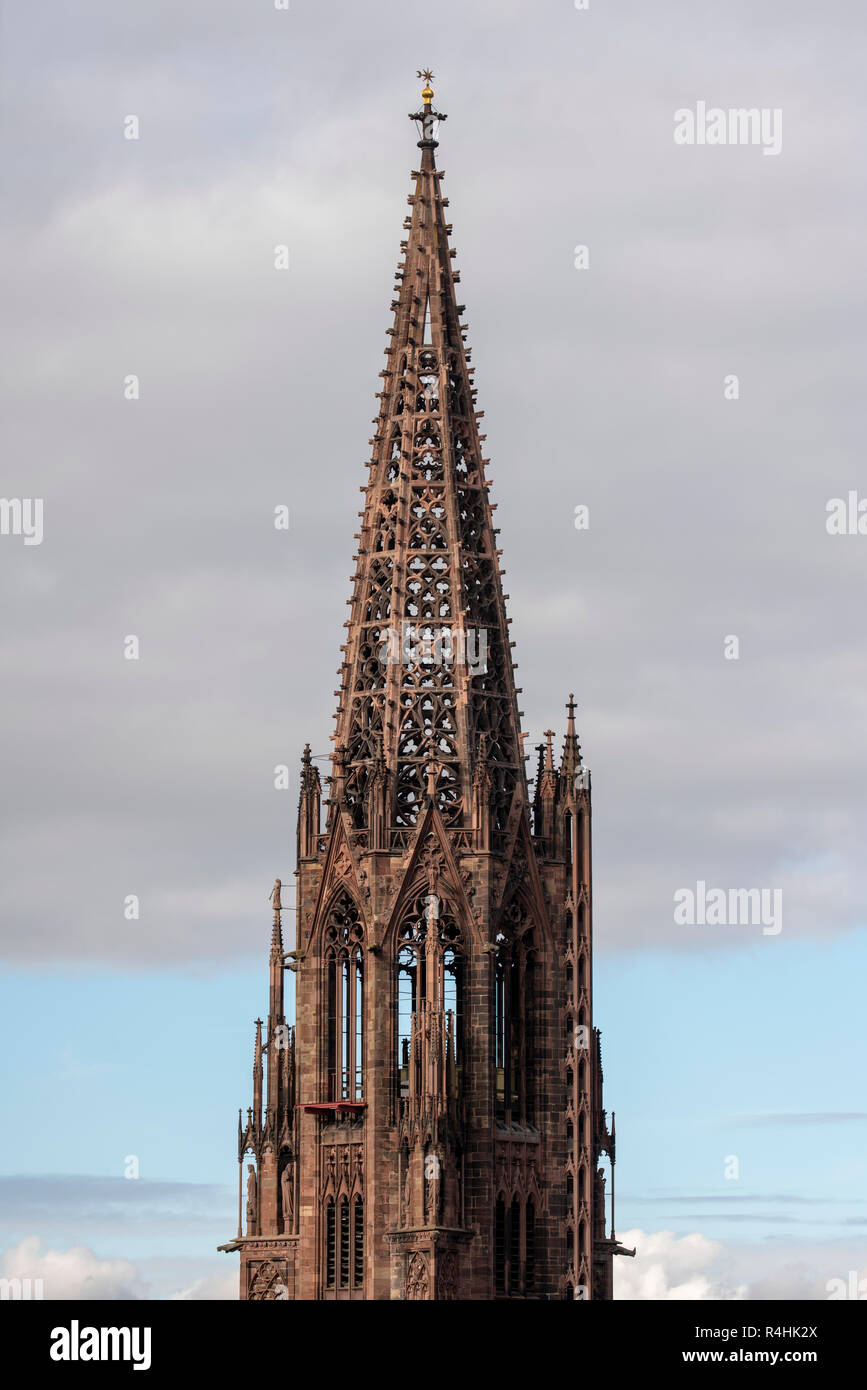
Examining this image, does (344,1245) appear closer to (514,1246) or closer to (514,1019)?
(514,1246)

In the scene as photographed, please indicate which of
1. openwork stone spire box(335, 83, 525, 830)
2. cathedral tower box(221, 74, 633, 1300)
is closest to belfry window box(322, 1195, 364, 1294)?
cathedral tower box(221, 74, 633, 1300)

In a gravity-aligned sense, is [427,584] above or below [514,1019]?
above

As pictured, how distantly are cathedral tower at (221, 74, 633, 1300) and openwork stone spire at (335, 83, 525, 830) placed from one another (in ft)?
0.38

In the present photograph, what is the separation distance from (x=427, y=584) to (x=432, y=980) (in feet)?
50.8

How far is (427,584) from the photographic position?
15538cm

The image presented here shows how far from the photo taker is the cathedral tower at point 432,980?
150 meters

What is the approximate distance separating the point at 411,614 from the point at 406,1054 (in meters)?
16.5

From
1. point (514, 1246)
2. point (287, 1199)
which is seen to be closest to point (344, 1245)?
point (287, 1199)

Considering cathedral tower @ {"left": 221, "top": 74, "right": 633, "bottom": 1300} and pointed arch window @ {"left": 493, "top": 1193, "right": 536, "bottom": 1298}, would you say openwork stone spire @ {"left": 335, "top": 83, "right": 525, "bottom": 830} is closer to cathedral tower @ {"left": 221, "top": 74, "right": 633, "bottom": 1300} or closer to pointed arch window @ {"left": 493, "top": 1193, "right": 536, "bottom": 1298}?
cathedral tower @ {"left": 221, "top": 74, "right": 633, "bottom": 1300}

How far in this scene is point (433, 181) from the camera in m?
160

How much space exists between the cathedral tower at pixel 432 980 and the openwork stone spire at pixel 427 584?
0.12 meters

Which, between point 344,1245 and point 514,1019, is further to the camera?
point 514,1019
